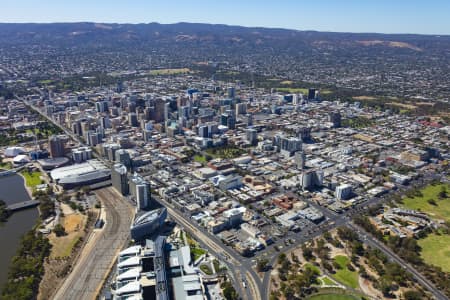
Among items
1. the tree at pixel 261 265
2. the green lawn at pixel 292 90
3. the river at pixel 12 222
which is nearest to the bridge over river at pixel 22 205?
the river at pixel 12 222

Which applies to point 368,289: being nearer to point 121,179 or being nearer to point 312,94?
point 121,179

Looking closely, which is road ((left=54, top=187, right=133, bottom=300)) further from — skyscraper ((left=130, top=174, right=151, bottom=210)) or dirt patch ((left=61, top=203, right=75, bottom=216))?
dirt patch ((left=61, top=203, right=75, bottom=216))

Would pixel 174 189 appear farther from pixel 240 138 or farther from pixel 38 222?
pixel 240 138

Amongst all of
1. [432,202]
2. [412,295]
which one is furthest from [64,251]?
[432,202]

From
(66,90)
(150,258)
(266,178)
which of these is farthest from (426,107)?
(66,90)

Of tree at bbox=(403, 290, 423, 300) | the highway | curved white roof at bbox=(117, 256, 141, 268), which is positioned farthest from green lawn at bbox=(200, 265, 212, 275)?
tree at bbox=(403, 290, 423, 300)
